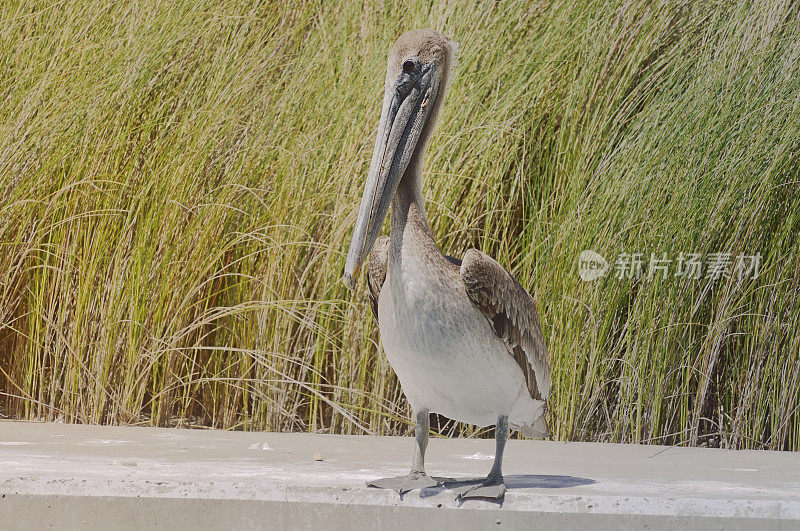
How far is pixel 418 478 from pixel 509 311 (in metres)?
0.52

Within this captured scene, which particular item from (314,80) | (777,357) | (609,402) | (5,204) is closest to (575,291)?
(609,402)

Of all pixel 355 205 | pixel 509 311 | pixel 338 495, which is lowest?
pixel 338 495

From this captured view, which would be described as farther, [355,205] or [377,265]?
[355,205]

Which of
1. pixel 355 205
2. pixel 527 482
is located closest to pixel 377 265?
pixel 527 482

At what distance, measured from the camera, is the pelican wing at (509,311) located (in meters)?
2.58

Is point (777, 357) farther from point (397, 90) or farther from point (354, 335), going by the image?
point (397, 90)

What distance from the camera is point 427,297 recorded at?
2.49 meters

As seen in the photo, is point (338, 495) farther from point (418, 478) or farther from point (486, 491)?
point (486, 491)

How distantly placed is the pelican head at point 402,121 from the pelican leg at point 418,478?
0.51 meters

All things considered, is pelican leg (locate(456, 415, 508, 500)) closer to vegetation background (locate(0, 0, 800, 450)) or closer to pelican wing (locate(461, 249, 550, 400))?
pelican wing (locate(461, 249, 550, 400))

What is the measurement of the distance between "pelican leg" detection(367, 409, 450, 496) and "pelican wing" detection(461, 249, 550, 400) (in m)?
0.32

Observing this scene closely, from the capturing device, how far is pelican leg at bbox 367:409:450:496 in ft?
Result: 8.51

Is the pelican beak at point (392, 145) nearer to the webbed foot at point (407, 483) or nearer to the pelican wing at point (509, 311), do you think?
the pelican wing at point (509, 311)

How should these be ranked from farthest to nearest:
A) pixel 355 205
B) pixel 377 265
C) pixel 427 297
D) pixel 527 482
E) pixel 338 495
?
pixel 355 205, pixel 527 482, pixel 377 265, pixel 338 495, pixel 427 297
